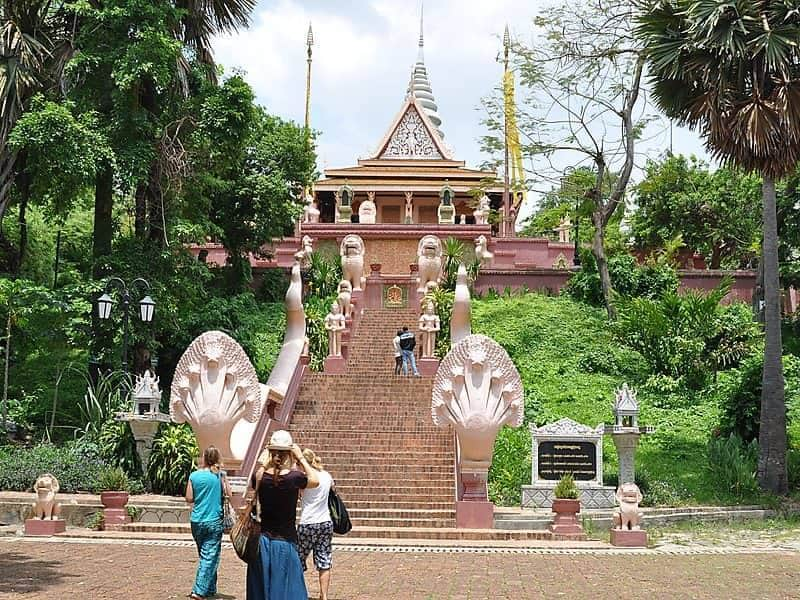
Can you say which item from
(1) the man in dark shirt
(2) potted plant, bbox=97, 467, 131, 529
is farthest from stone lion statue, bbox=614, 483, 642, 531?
(1) the man in dark shirt

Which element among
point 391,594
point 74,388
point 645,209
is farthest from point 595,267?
point 391,594

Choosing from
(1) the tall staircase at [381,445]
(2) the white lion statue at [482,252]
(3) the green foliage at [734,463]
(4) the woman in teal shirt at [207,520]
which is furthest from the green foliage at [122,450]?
(2) the white lion statue at [482,252]

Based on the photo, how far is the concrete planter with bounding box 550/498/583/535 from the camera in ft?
38.5

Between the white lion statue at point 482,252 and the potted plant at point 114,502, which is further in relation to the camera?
the white lion statue at point 482,252

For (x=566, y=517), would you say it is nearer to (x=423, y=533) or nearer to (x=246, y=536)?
(x=423, y=533)

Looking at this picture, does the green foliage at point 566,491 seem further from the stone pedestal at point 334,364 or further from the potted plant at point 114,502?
the stone pedestal at point 334,364

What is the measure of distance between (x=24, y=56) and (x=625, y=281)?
15173 mm

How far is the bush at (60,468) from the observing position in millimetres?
14062

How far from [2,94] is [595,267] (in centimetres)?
1525

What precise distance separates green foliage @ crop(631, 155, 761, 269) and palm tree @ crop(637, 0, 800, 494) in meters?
17.0

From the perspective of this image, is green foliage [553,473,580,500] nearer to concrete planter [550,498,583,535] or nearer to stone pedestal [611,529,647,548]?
concrete planter [550,498,583,535]

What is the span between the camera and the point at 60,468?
14.3 metres

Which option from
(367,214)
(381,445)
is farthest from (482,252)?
(381,445)

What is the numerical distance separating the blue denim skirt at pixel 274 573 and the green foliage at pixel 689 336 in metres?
14.7
